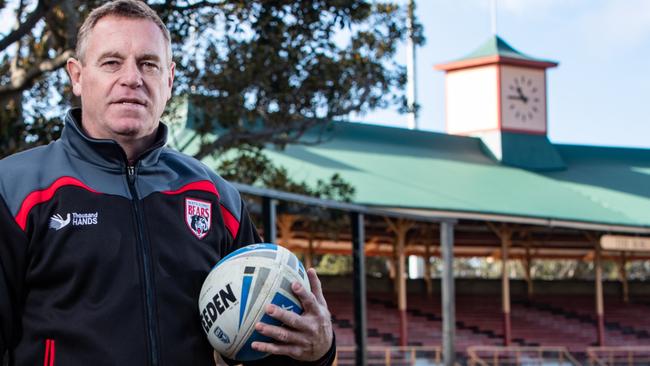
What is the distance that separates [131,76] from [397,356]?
2012 centimetres

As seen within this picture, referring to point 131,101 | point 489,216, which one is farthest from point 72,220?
point 489,216

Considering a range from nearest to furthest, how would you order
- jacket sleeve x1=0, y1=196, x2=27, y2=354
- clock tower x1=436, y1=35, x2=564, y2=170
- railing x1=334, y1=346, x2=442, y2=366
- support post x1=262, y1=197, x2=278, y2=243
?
1. jacket sleeve x1=0, y1=196, x2=27, y2=354
2. support post x1=262, y1=197, x2=278, y2=243
3. railing x1=334, y1=346, x2=442, y2=366
4. clock tower x1=436, y1=35, x2=564, y2=170

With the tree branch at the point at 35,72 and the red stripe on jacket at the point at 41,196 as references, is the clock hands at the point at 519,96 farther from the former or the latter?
the red stripe on jacket at the point at 41,196

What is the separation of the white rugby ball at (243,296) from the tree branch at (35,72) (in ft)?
27.0

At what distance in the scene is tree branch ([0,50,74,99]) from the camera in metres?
11.0

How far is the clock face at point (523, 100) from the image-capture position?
37031 millimetres

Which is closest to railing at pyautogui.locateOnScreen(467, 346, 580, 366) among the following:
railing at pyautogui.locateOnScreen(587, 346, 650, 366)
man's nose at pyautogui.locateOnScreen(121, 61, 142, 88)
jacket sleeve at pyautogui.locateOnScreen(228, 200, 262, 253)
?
railing at pyautogui.locateOnScreen(587, 346, 650, 366)

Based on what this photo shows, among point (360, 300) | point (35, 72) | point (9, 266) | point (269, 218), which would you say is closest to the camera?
point (9, 266)

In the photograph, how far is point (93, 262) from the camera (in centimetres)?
276

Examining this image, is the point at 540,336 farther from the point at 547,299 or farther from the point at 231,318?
the point at 231,318

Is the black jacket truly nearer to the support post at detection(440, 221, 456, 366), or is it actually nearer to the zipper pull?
the zipper pull

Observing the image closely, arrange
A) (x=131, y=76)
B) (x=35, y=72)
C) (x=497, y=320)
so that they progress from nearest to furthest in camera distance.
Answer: (x=131, y=76)
(x=35, y=72)
(x=497, y=320)

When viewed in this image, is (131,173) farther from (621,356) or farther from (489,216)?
(489,216)

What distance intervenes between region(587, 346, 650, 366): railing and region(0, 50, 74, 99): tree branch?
17039mm
